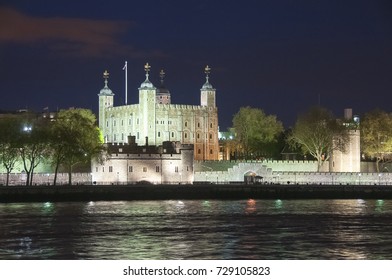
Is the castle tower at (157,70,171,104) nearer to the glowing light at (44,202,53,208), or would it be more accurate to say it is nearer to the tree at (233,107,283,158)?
the tree at (233,107,283,158)

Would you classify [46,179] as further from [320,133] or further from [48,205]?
[320,133]

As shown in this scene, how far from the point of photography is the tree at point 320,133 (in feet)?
292

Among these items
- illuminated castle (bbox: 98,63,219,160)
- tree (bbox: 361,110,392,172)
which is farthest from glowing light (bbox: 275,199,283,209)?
illuminated castle (bbox: 98,63,219,160)

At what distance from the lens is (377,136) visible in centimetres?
9425

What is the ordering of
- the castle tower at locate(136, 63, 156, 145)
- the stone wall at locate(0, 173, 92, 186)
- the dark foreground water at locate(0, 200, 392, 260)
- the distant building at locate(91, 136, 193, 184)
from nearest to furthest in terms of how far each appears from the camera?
1. the dark foreground water at locate(0, 200, 392, 260)
2. the stone wall at locate(0, 173, 92, 186)
3. the distant building at locate(91, 136, 193, 184)
4. the castle tower at locate(136, 63, 156, 145)

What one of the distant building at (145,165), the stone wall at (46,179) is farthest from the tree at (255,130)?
the stone wall at (46,179)

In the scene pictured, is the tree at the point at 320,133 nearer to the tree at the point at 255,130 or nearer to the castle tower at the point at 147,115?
the tree at the point at 255,130

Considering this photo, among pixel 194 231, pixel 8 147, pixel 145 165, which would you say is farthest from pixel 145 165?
pixel 194 231

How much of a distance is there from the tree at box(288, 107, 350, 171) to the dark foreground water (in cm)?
2376

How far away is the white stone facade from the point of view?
8131 centimetres

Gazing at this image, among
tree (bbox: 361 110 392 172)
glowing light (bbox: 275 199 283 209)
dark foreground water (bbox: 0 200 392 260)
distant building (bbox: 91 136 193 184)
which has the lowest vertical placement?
dark foreground water (bbox: 0 200 392 260)

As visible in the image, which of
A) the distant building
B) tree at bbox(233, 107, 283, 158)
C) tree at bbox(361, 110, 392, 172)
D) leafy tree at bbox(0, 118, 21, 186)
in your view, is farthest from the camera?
tree at bbox(233, 107, 283, 158)
